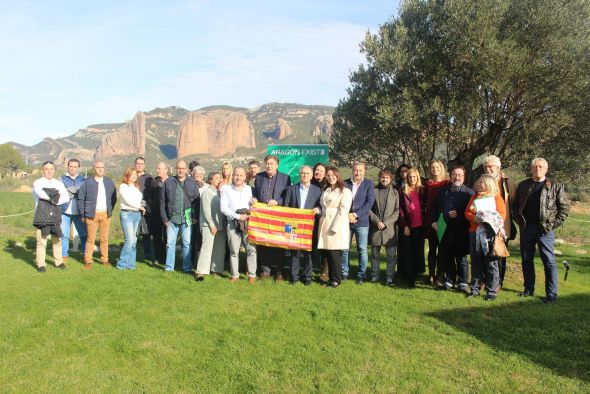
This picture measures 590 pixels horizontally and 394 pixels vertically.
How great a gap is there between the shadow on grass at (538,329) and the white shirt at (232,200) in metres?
4.03

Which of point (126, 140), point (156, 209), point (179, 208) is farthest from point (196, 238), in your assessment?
point (126, 140)

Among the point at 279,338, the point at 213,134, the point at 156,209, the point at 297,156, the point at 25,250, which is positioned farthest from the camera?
the point at 213,134

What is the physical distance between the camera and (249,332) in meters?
5.51

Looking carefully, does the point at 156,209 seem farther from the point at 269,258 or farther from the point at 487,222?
the point at 487,222

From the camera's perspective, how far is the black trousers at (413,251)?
7.76m

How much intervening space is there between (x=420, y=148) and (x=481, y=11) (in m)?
3.60

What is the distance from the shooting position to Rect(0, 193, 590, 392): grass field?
4.25 m

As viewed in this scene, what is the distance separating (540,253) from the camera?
22.7ft

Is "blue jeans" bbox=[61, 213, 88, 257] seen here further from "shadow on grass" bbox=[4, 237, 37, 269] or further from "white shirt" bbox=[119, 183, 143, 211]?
"white shirt" bbox=[119, 183, 143, 211]

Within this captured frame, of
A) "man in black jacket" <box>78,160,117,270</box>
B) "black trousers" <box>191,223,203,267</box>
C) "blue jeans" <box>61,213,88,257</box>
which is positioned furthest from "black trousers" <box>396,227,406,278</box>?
"blue jeans" <box>61,213,88,257</box>

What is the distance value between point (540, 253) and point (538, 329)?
1747 mm

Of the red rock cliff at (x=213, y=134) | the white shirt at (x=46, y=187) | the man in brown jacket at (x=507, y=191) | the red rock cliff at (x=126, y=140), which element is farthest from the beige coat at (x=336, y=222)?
the red rock cliff at (x=126, y=140)

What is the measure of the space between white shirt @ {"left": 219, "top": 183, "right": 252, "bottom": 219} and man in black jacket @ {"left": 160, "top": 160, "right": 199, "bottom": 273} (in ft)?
4.02

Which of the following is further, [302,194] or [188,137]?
[188,137]
